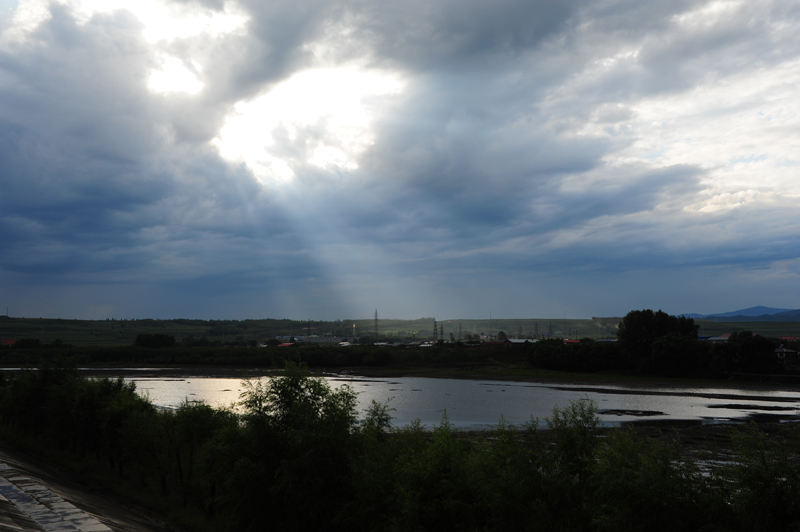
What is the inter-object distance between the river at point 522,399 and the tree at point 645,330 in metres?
23.3

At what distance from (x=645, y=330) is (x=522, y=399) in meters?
54.9

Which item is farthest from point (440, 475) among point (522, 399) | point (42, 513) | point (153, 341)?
point (153, 341)

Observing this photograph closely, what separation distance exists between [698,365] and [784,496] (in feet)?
396

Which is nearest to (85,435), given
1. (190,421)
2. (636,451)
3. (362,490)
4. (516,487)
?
(190,421)

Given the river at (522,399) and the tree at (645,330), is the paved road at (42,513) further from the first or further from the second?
the tree at (645,330)

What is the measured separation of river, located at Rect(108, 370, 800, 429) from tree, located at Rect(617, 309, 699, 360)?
23297 millimetres

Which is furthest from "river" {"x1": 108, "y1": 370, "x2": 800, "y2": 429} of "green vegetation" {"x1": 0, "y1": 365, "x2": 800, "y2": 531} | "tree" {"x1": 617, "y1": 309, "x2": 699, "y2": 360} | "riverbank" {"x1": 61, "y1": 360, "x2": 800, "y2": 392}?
"green vegetation" {"x1": 0, "y1": 365, "x2": 800, "y2": 531}

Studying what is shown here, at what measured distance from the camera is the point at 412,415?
247 ft

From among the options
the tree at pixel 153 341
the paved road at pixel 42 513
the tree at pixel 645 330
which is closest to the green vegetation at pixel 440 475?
the paved road at pixel 42 513

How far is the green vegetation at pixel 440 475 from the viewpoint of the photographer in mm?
14891

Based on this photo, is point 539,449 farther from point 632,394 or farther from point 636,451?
point 632,394

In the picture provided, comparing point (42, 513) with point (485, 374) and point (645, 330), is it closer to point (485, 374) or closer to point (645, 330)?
point (485, 374)

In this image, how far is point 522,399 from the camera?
95812 millimetres

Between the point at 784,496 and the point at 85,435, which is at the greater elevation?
the point at 784,496
